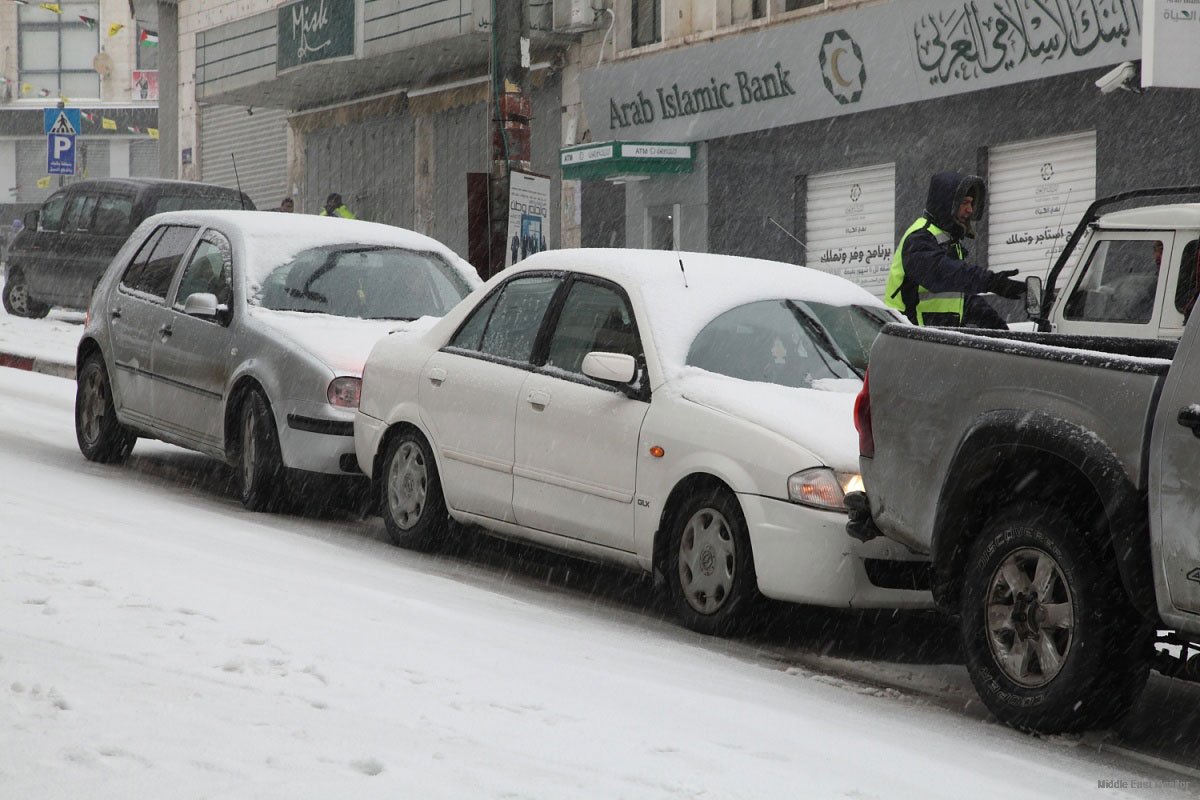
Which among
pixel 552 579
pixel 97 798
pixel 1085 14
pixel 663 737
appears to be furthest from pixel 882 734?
pixel 1085 14

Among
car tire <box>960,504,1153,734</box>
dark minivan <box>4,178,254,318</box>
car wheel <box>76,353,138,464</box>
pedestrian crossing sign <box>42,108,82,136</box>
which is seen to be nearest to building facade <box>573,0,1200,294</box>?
dark minivan <box>4,178,254,318</box>

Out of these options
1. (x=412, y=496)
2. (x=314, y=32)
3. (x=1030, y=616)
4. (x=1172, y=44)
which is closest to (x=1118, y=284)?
(x=412, y=496)

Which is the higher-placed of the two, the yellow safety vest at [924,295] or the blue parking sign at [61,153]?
the blue parking sign at [61,153]

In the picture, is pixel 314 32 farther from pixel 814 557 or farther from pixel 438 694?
pixel 438 694

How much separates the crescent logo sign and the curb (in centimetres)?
932

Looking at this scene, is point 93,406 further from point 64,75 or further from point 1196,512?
point 64,75

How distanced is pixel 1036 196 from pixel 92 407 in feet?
35.8

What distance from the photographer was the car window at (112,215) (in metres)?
21.6

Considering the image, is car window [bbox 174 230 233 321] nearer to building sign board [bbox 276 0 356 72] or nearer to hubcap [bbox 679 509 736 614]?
hubcap [bbox 679 509 736 614]

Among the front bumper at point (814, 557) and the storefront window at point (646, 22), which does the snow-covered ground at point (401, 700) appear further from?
the storefront window at point (646, 22)

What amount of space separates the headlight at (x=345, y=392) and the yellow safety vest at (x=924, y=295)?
2843mm

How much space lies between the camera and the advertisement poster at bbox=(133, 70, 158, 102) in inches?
2827

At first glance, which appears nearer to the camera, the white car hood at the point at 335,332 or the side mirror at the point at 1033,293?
the side mirror at the point at 1033,293

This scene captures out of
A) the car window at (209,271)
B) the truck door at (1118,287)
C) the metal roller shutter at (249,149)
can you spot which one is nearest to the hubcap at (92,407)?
the car window at (209,271)
